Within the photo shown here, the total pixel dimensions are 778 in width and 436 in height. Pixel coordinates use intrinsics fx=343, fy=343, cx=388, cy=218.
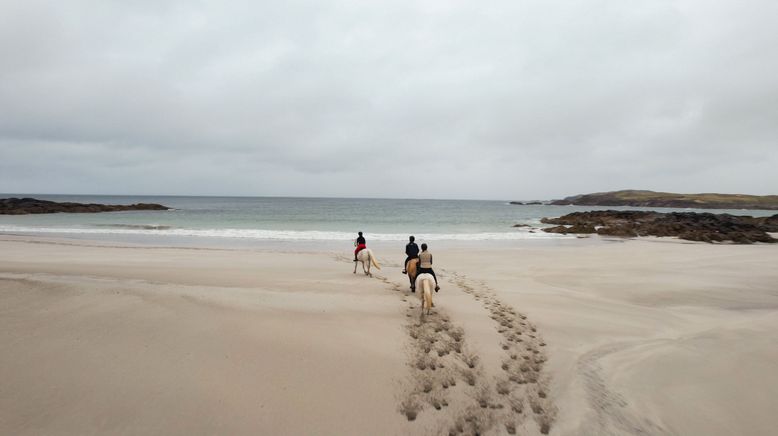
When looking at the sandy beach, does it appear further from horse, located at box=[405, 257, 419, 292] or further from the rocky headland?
the rocky headland

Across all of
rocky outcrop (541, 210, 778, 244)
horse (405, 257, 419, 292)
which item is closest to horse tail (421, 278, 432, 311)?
horse (405, 257, 419, 292)

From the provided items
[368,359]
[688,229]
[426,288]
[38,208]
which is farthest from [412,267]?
[38,208]

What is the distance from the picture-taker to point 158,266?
1348cm

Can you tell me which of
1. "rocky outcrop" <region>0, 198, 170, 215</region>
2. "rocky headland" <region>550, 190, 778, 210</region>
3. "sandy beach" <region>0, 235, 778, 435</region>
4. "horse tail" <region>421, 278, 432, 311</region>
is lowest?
"sandy beach" <region>0, 235, 778, 435</region>

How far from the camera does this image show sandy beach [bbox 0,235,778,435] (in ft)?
14.7

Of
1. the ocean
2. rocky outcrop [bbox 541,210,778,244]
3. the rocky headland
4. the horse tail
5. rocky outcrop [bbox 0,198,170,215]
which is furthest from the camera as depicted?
the rocky headland

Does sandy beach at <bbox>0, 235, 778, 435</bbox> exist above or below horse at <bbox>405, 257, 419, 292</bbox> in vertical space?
below

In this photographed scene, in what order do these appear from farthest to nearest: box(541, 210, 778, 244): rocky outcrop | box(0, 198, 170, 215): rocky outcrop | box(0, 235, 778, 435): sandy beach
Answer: box(0, 198, 170, 215): rocky outcrop → box(541, 210, 778, 244): rocky outcrop → box(0, 235, 778, 435): sandy beach

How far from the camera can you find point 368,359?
5.93 meters

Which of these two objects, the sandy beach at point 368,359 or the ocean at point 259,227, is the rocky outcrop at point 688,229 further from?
the sandy beach at point 368,359

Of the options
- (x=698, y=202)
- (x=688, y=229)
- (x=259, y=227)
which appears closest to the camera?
(x=688, y=229)

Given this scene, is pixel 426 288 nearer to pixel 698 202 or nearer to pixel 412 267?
pixel 412 267

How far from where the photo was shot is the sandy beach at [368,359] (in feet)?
14.7

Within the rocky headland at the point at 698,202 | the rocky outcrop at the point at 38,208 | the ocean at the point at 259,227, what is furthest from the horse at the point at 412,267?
the rocky headland at the point at 698,202
